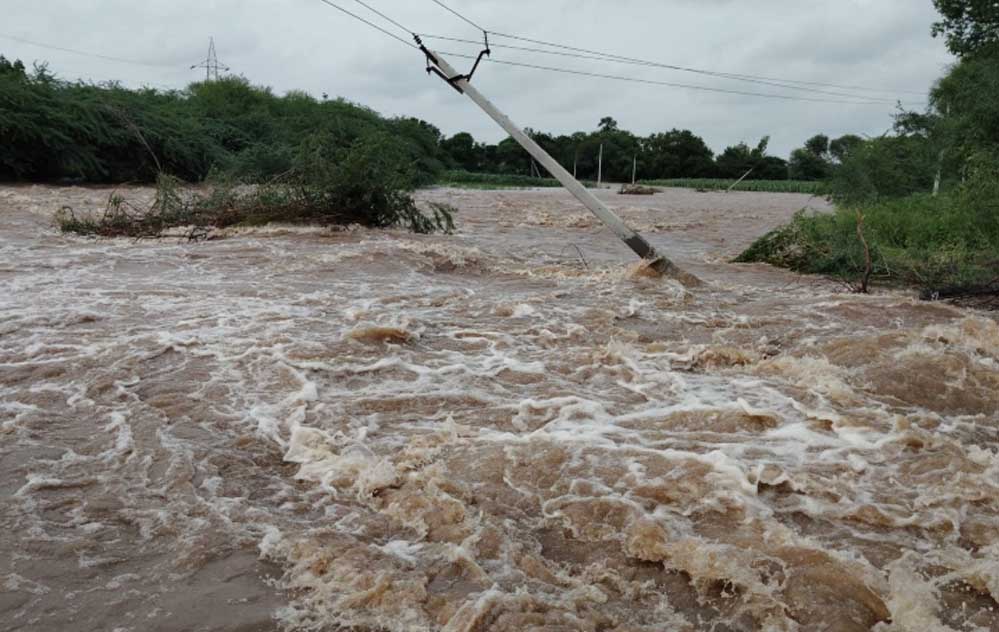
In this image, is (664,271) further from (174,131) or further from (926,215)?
(174,131)

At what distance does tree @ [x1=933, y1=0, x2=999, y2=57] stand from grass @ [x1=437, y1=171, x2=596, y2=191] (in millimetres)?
25437

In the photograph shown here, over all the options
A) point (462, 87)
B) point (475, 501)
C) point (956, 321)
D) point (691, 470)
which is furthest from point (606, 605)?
point (462, 87)

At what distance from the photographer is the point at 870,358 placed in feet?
20.1

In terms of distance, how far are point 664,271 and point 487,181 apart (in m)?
45.1

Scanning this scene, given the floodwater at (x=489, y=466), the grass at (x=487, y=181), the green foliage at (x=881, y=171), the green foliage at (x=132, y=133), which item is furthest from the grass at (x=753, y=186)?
the floodwater at (x=489, y=466)

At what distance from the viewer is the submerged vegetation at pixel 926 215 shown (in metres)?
10.3

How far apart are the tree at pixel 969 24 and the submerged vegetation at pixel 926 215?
0.32 ft

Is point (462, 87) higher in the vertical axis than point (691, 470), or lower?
higher

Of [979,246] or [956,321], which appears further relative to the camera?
[979,246]

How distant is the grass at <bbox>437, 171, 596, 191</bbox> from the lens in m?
46.6

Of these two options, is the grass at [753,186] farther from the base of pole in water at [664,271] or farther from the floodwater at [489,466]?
the floodwater at [489,466]

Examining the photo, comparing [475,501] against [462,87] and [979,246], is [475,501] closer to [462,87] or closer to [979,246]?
[462,87]

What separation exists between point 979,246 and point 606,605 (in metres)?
11.0

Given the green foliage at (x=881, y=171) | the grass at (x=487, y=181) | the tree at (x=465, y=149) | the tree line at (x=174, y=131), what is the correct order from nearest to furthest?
the green foliage at (x=881, y=171) → the tree line at (x=174, y=131) → the grass at (x=487, y=181) → the tree at (x=465, y=149)
